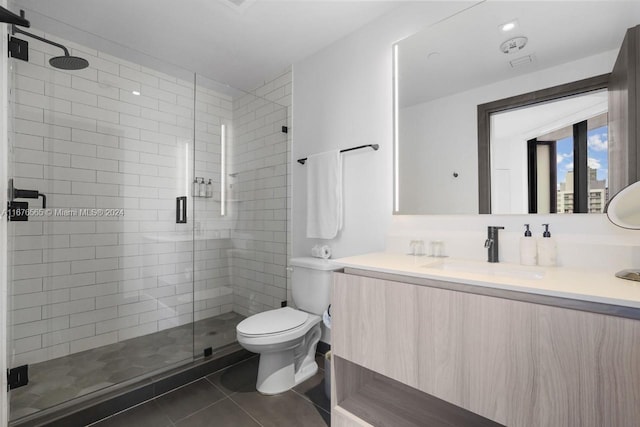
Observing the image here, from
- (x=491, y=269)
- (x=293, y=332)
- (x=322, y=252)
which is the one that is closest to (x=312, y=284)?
(x=322, y=252)

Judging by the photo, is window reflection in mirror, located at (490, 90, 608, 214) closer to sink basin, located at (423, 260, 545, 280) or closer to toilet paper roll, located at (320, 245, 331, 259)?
sink basin, located at (423, 260, 545, 280)

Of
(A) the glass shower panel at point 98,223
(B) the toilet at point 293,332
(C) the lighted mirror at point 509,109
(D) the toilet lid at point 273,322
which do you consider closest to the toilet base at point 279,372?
(B) the toilet at point 293,332

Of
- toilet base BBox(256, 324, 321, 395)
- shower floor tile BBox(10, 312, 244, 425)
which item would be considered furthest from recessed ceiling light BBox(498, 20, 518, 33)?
shower floor tile BBox(10, 312, 244, 425)

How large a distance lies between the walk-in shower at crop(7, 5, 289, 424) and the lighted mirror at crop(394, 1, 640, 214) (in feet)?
4.31

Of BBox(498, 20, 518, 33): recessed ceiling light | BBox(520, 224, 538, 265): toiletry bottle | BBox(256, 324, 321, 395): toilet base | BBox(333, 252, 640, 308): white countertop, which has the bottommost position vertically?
BBox(256, 324, 321, 395): toilet base

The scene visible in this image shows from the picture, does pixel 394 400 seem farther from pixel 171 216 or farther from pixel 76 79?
pixel 76 79

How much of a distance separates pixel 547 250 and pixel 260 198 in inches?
80.2

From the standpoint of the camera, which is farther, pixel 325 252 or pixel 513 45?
pixel 325 252

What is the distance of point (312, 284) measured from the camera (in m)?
2.03

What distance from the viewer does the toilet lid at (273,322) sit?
1.72 meters

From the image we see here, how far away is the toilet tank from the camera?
1965 mm

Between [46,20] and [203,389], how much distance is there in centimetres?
241

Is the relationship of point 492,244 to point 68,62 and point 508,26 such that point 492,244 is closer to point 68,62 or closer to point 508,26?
point 508,26

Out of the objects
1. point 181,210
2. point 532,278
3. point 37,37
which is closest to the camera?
point 532,278
